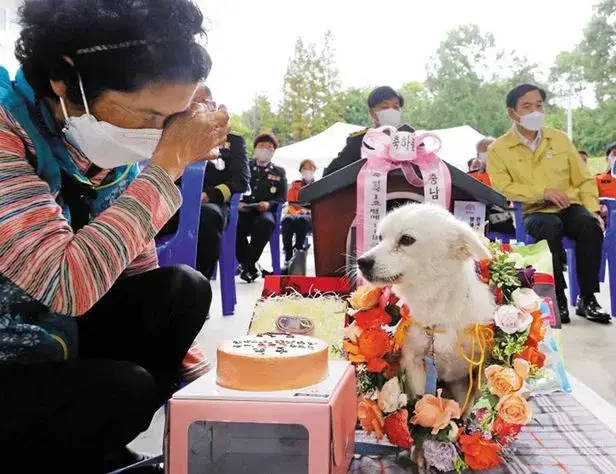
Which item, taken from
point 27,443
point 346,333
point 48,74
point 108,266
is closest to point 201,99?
point 48,74

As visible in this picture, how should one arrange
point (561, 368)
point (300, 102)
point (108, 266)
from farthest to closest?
point (300, 102), point (561, 368), point (108, 266)

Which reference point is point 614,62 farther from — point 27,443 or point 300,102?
point 27,443

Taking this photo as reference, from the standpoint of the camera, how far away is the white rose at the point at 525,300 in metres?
1.31

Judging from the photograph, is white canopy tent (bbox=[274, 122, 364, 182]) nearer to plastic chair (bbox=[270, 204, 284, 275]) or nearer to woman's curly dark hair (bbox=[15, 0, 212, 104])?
plastic chair (bbox=[270, 204, 284, 275])

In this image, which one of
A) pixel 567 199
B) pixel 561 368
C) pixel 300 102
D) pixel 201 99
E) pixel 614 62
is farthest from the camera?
pixel 300 102

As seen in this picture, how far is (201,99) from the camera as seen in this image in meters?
1.28

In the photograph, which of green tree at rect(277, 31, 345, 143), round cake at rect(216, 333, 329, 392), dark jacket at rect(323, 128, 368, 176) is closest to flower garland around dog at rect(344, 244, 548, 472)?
round cake at rect(216, 333, 329, 392)

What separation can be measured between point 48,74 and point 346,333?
787 mm

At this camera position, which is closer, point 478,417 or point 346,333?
point 478,417

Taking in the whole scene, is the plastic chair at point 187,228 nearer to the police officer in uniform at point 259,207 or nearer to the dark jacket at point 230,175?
the dark jacket at point 230,175

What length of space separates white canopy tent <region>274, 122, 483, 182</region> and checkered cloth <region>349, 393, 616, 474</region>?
892 centimetres

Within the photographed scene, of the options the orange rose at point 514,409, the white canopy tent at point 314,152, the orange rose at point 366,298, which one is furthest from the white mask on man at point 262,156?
the white canopy tent at point 314,152

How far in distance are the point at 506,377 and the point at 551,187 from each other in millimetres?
2391

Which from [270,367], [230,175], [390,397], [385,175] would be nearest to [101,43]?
[270,367]
